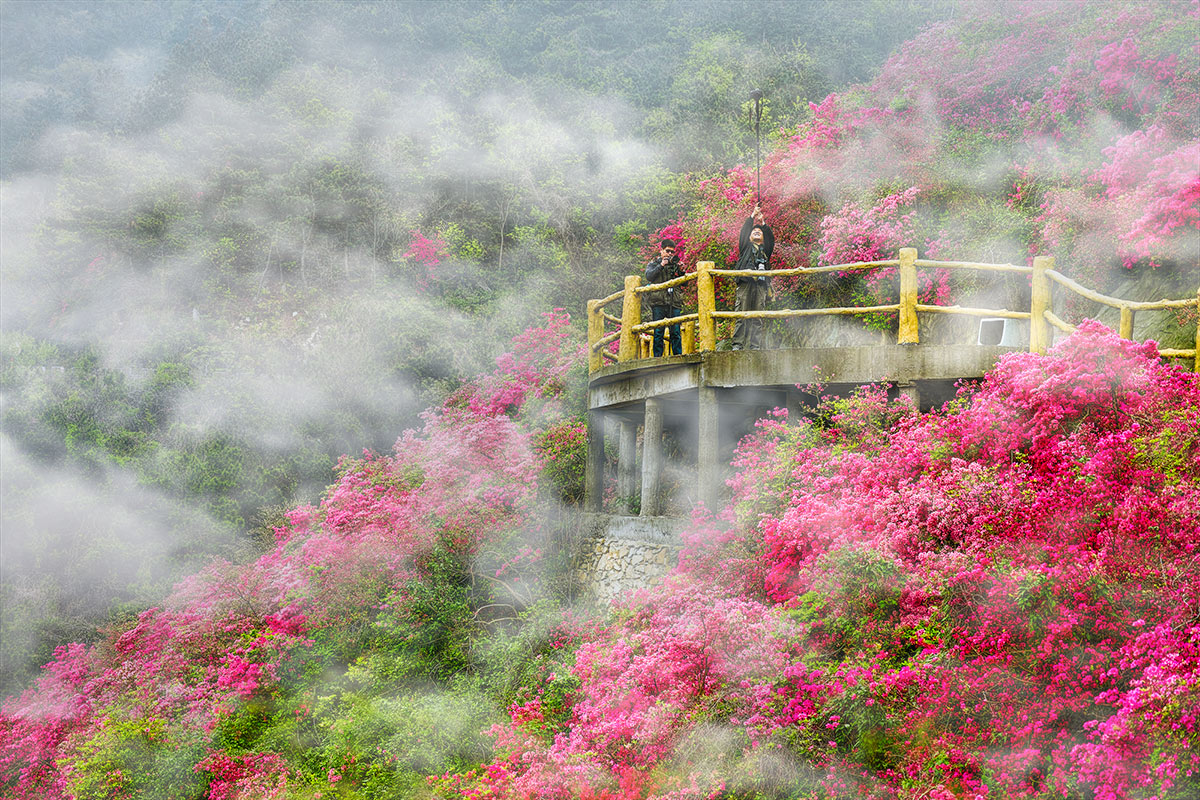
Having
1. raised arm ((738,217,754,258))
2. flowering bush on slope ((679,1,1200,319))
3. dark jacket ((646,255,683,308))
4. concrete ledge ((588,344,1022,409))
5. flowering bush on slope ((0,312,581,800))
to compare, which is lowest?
flowering bush on slope ((0,312,581,800))

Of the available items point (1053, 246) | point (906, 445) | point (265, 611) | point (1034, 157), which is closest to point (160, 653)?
point (265, 611)

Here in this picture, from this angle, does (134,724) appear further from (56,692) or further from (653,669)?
(653,669)

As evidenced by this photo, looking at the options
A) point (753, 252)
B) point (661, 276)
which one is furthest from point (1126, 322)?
point (661, 276)

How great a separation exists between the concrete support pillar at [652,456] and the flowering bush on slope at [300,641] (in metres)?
2.07

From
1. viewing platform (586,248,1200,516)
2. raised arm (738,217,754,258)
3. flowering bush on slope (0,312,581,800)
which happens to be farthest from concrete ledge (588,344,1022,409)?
flowering bush on slope (0,312,581,800)

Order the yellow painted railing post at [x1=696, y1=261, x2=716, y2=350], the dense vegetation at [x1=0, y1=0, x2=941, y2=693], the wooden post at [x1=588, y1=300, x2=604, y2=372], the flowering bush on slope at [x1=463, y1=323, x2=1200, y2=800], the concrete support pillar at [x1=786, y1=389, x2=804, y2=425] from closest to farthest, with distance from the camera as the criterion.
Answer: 1. the flowering bush on slope at [x1=463, y1=323, x2=1200, y2=800]
2. the yellow painted railing post at [x1=696, y1=261, x2=716, y2=350]
3. the concrete support pillar at [x1=786, y1=389, x2=804, y2=425]
4. the wooden post at [x1=588, y1=300, x2=604, y2=372]
5. the dense vegetation at [x1=0, y1=0, x2=941, y2=693]

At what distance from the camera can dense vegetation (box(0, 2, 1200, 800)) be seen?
19.1ft

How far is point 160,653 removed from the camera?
13.5m

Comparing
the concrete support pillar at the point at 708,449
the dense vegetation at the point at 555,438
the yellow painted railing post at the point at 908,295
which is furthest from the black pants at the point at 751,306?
the yellow painted railing post at the point at 908,295

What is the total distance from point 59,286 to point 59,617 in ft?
46.5

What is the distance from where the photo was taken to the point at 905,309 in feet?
26.8

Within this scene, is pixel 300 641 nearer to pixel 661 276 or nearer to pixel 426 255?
pixel 661 276

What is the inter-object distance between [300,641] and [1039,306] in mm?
9734

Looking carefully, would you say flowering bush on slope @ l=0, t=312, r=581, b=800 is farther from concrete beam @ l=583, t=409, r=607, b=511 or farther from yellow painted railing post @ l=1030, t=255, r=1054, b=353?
yellow painted railing post @ l=1030, t=255, r=1054, b=353
